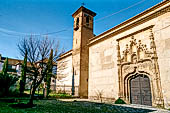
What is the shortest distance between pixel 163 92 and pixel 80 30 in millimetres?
13476

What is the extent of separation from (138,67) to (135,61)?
1.89 feet

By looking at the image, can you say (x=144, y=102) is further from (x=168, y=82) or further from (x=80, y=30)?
(x=80, y=30)

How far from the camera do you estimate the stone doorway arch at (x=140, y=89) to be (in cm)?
921

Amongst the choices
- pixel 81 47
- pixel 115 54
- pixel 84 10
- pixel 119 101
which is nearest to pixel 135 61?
pixel 115 54

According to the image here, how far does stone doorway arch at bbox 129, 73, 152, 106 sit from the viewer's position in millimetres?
9211

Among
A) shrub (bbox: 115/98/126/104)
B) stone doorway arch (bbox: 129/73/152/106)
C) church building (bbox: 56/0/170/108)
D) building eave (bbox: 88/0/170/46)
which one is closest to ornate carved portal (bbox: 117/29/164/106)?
church building (bbox: 56/0/170/108)

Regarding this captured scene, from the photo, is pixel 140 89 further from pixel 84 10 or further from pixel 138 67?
pixel 84 10

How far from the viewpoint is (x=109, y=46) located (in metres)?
13.1

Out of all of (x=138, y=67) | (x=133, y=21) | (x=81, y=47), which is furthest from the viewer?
(x=81, y=47)

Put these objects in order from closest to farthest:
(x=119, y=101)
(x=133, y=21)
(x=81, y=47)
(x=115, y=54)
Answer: (x=119, y=101), (x=133, y=21), (x=115, y=54), (x=81, y=47)

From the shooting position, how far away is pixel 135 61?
33.6 ft

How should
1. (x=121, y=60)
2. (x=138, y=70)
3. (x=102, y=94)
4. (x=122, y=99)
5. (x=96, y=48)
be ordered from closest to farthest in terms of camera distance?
(x=138, y=70)
(x=122, y=99)
(x=121, y=60)
(x=102, y=94)
(x=96, y=48)

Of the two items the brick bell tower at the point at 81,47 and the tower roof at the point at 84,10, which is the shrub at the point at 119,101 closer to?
the brick bell tower at the point at 81,47

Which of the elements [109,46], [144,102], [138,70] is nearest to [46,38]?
[109,46]
